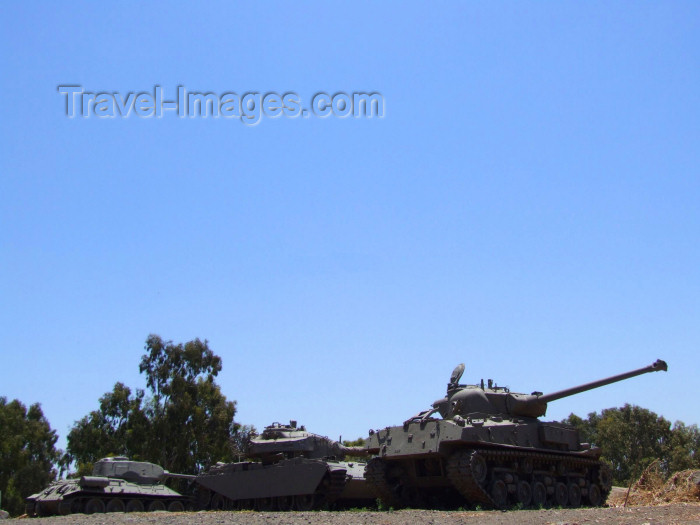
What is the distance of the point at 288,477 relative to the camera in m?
24.5

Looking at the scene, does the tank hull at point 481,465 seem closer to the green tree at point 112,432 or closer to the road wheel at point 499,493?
the road wheel at point 499,493

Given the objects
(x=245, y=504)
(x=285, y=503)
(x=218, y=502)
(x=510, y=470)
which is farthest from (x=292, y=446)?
(x=510, y=470)

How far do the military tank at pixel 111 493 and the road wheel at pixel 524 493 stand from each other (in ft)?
47.2

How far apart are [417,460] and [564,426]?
16.2ft

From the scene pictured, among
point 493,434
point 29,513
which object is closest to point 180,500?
point 29,513

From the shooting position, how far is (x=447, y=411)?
21.1 meters

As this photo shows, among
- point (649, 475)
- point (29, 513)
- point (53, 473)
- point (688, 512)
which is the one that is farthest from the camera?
point (53, 473)

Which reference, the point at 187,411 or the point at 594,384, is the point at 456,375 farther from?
the point at 187,411

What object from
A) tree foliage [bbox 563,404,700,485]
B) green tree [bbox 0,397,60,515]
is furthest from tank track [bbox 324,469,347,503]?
tree foliage [bbox 563,404,700,485]

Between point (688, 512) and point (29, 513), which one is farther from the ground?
point (688, 512)

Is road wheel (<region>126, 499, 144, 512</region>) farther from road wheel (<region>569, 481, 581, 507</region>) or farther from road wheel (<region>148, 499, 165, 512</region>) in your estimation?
road wheel (<region>569, 481, 581, 507</region>)

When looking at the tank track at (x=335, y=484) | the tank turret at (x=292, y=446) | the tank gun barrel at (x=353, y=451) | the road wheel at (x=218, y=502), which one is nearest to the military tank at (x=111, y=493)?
the road wheel at (x=218, y=502)

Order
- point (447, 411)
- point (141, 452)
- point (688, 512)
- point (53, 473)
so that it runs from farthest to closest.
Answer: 1. point (53, 473)
2. point (141, 452)
3. point (447, 411)
4. point (688, 512)

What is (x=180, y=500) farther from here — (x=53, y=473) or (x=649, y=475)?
(x=53, y=473)
